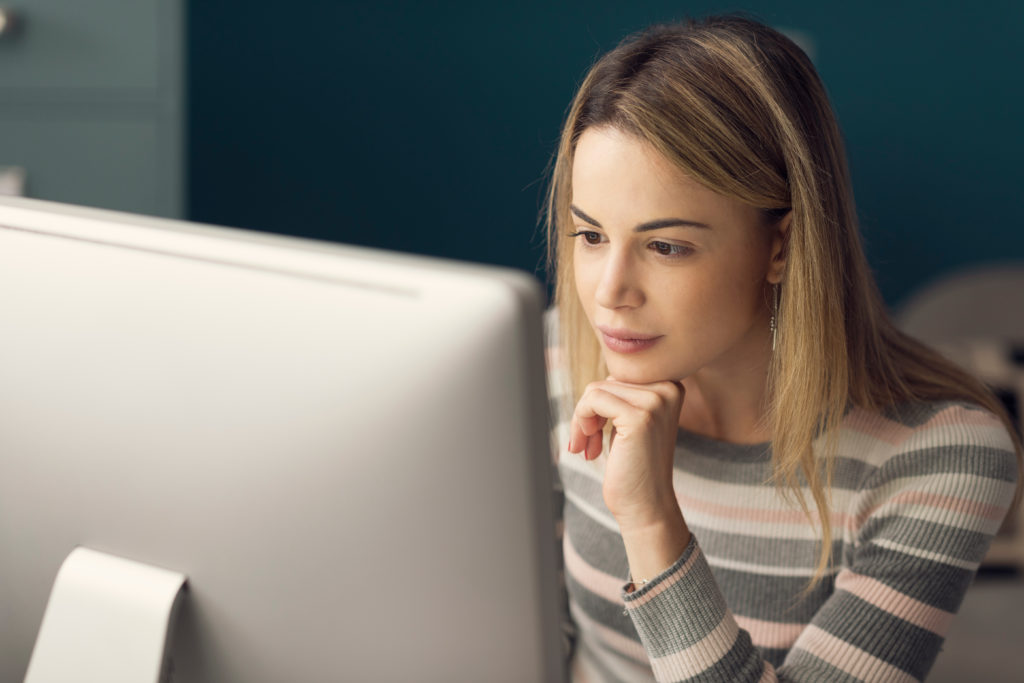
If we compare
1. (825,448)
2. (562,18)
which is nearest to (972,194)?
(562,18)

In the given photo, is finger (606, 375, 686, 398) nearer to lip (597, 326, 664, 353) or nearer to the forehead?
lip (597, 326, 664, 353)

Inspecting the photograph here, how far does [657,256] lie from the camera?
86 cm

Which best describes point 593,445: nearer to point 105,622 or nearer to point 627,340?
point 627,340

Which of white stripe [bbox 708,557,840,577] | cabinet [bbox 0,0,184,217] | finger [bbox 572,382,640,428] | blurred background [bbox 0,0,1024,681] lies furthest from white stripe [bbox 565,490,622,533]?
blurred background [bbox 0,0,1024,681]

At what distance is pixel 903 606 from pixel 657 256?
1.26ft

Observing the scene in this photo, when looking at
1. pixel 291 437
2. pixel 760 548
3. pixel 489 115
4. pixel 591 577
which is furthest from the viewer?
pixel 489 115

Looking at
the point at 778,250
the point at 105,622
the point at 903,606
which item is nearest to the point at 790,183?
the point at 778,250

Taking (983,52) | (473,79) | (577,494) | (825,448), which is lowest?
(577,494)

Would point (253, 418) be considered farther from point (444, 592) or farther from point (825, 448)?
point (825, 448)

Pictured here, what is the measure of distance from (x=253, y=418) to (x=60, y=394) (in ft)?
0.46

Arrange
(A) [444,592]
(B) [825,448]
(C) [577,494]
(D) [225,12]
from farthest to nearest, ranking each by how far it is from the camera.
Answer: (D) [225,12] < (C) [577,494] < (B) [825,448] < (A) [444,592]

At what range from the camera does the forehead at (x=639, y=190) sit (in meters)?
0.85

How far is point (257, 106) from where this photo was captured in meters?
2.37

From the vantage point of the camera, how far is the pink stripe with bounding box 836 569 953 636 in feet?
2.85
